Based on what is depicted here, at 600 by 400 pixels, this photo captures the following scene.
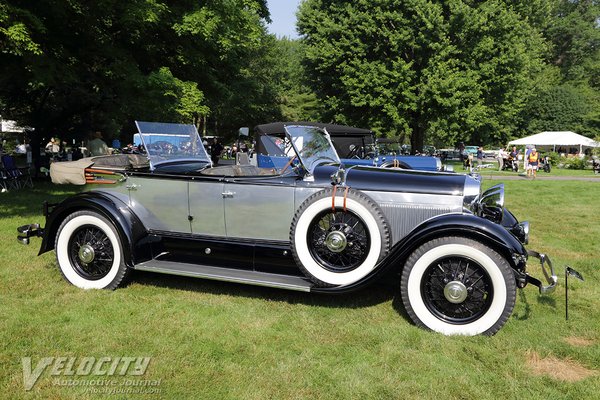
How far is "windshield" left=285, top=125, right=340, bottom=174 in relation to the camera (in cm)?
458

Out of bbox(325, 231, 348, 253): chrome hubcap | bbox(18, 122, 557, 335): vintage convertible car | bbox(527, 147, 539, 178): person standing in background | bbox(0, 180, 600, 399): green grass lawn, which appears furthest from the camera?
bbox(527, 147, 539, 178): person standing in background

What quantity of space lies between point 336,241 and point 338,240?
0.02 meters

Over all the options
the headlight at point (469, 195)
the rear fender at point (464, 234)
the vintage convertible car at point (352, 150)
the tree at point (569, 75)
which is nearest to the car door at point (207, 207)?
the rear fender at point (464, 234)

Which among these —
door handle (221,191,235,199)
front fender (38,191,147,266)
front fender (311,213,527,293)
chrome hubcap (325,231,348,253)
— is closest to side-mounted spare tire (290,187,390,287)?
chrome hubcap (325,231,348,253)

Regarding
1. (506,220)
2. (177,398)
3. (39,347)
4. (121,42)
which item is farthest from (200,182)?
(121,42)

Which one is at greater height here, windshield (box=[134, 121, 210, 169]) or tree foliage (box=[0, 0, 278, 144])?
tree foliage (box=[0, 0, 278, 144])

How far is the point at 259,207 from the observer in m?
→ 4.33

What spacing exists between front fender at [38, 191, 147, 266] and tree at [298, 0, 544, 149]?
1958cm

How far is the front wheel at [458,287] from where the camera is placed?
11.3 feet

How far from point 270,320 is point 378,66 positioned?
69.3ft

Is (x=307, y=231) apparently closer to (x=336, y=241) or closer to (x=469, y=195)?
(x=336, y=241)

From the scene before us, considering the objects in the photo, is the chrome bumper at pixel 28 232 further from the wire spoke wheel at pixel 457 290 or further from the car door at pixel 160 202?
the wire spoke wheel at pixel 457 290

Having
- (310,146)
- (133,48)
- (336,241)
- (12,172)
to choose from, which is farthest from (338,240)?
(12,172)

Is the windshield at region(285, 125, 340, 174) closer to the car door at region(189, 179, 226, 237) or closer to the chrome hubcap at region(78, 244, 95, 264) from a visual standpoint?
the car door at region(189, 179, 226, 237)
